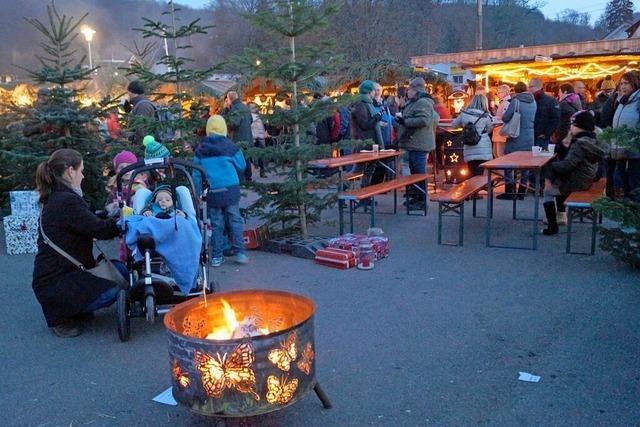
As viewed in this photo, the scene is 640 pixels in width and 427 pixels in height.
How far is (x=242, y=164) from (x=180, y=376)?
4349mm

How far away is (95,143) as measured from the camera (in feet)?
29.6

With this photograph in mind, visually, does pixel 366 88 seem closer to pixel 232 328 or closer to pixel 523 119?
pixel 523 119

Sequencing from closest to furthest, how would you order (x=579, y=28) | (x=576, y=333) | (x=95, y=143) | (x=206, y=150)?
(x=576, y=333) < (x=206, y=150) < (x=95, y=143) < (x=579, y=28)

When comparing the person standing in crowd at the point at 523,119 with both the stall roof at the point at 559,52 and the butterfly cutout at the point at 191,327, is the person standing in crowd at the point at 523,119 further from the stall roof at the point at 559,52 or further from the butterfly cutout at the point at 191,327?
the butterfly cutout at the point at 191,327

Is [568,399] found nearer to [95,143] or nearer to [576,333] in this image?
[576,333]

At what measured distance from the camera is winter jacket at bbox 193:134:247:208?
7.02 m

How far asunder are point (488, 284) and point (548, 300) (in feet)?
2.28

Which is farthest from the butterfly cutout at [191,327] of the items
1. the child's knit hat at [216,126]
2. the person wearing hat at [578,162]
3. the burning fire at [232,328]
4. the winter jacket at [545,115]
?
the winter jacket at [545,115]

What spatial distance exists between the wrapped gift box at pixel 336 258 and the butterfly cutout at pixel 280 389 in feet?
12.8

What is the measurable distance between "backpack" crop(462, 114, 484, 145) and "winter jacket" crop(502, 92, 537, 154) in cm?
60

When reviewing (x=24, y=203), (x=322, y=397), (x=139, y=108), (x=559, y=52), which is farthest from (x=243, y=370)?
(x=559, y=52)

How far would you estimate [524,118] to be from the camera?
10.5 m

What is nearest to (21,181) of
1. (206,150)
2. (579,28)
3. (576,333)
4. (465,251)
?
(206,150)

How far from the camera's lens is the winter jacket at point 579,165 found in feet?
25.1
